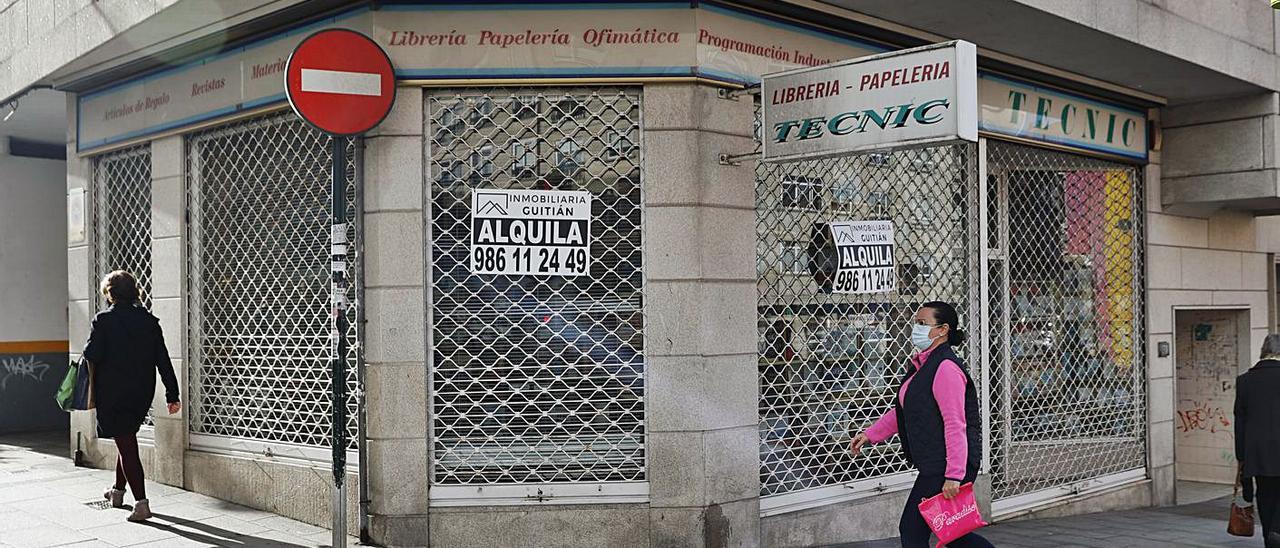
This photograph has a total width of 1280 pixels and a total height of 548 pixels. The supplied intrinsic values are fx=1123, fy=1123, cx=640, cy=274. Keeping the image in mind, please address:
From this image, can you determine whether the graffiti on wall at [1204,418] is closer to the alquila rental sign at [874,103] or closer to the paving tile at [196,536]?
the alquila rental sign at [874,103]

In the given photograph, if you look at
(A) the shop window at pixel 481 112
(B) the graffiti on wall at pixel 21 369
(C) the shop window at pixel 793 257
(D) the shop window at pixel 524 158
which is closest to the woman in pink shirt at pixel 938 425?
(C) the shop window at pixel 793 257

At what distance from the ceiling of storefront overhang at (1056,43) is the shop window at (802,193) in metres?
1.21

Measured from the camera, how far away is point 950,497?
554 centimetres

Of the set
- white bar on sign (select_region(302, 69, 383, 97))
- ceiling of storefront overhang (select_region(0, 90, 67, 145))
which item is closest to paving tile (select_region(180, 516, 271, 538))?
white bar on sign (select_region(302, 69, 383, 97))

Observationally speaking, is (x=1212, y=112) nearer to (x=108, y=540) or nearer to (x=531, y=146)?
(x=531, y=146)

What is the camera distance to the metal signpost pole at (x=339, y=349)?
639cm

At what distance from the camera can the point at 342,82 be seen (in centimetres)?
663

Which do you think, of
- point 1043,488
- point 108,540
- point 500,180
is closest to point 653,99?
point 500,180

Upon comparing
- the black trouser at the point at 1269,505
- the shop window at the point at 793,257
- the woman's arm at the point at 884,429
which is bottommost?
the black trouser at the point at 1269,505

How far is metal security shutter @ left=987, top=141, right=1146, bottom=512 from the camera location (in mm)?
9461

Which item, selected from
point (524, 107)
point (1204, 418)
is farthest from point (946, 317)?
point (1204, 418)

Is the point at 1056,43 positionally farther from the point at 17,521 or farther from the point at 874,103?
the point at 17,521

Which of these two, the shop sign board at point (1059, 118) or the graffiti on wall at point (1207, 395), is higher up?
the shop sign board at point (1059, 118)

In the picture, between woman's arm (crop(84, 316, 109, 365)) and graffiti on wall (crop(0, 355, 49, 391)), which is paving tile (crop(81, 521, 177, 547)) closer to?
woman's arm (crop(84, 316, 109, 365))
